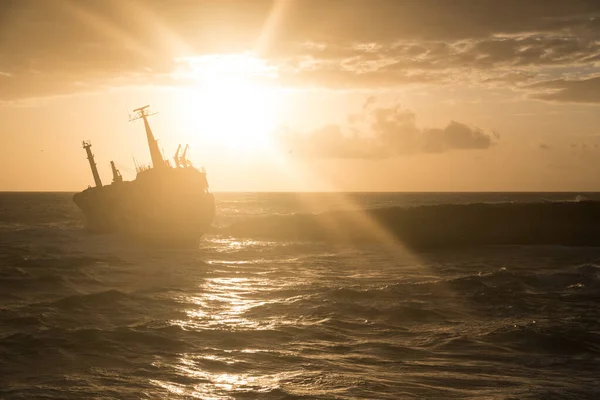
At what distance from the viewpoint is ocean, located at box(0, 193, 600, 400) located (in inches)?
532

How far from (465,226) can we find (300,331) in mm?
43582

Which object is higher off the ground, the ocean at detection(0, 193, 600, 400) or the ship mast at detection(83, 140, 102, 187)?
the ship mast at detection(83, 140, 102, 187)

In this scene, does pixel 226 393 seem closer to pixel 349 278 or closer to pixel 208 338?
pixel 208 338

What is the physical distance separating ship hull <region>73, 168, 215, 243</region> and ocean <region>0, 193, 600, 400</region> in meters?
17.3

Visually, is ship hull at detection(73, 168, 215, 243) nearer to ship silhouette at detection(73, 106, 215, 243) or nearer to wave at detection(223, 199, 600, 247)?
ship silhouette at detection(73, 106, 215, 243)

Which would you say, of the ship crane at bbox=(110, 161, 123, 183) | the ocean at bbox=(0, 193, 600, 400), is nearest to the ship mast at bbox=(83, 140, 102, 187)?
the ship crane at bbox=(110, 161, 123, 183)

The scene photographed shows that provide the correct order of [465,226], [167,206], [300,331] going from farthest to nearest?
[465,226]
[167,206]
[300,331]

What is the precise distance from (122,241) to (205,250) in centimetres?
1092

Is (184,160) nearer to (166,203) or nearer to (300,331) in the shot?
(166,203)

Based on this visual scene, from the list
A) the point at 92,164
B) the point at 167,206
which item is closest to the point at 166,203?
the point at 167,206

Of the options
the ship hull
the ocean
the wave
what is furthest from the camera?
the ship hull

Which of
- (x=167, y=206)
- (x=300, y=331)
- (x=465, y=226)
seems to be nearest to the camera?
(x=300, y=331)

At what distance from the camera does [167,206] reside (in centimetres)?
5597

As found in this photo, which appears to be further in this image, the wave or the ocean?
the wave
